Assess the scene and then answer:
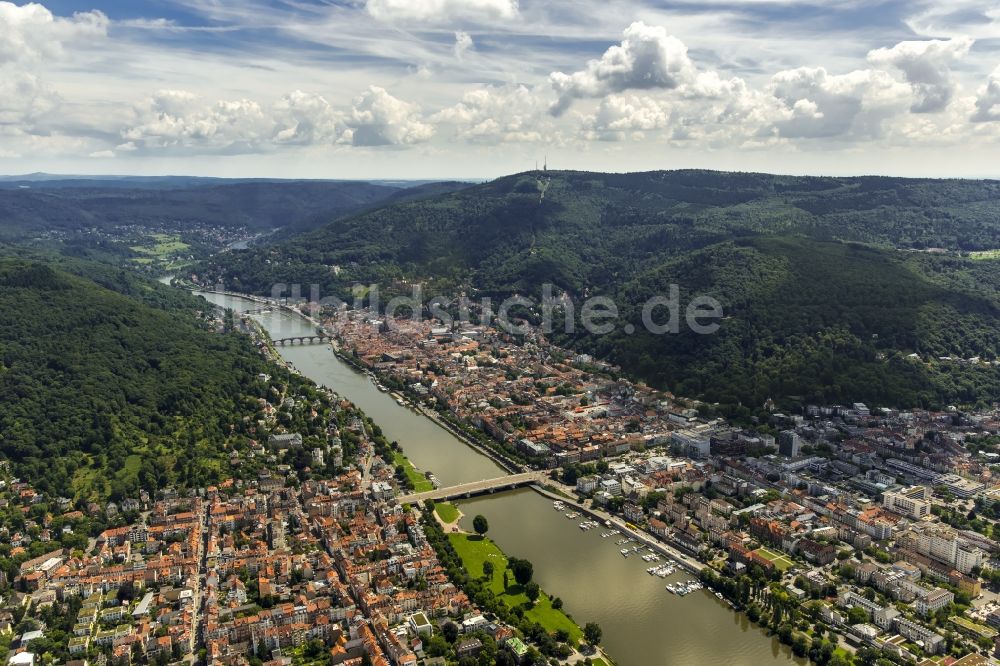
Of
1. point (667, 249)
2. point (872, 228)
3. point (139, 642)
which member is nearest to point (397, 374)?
point (139, 642)

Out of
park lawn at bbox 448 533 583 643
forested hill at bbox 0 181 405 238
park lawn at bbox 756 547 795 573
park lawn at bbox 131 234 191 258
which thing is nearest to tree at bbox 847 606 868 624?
park lawn at bbox 756 547 795 573

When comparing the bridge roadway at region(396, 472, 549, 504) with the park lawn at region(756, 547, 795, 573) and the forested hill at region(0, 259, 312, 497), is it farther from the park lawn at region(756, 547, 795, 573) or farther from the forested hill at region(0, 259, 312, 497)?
the park lawn at region(756, 547, 795, 573)

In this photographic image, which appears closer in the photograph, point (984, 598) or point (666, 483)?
point (984, 598)

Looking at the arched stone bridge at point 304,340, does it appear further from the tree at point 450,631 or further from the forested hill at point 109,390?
the tree at point 450,631

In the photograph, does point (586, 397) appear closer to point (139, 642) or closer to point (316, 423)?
point (316, 423)

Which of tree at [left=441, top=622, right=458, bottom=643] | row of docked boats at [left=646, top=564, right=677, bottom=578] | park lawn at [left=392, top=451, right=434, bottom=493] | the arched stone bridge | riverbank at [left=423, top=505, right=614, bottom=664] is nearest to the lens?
riverbank at [left=423, top=505, right=614, bottom=664]

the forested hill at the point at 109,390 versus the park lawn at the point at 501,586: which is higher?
the forested hill at the point at 109,390

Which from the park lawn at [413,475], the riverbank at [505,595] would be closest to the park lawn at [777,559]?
the riverbank at [505,595]
